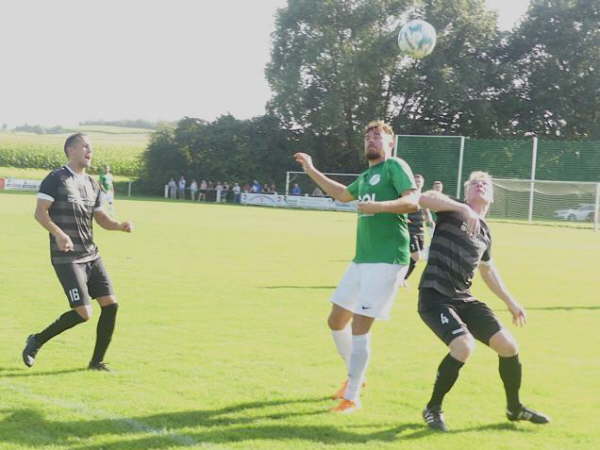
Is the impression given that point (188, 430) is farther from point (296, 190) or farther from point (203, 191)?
point (203, 191)

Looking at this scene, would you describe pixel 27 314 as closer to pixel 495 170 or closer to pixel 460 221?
pixel 460 221

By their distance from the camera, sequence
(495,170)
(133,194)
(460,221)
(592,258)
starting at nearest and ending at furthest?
(460,221)
(592,258)
(495,170)
(133,194)

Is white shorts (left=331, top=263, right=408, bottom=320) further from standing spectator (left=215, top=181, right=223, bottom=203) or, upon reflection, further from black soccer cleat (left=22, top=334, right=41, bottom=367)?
standing spectator (left=215, top=181, right=223, bottom=203)

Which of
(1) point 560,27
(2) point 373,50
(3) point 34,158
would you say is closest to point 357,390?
(2) point 373,50

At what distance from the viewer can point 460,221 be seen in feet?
18.8

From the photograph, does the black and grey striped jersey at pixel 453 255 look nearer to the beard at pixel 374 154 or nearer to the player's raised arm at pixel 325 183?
the beard at pixel 374 154

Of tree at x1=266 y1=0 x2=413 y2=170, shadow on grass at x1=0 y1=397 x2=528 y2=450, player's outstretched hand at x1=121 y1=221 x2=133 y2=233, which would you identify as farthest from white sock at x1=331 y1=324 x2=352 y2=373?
tree at x1=266 y1=0 x2=413 y2=170

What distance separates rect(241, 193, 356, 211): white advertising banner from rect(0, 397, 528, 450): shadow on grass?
39659 millimetres

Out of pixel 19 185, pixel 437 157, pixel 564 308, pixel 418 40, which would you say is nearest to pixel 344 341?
pixel 564 308

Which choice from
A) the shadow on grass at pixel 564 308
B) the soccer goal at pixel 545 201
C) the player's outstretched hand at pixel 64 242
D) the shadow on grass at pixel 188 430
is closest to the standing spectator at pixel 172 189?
the soccer goal at pixel 545 201

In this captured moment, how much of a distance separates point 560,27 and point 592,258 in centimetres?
3810

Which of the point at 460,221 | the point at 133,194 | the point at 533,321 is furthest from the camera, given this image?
the point at 133,194

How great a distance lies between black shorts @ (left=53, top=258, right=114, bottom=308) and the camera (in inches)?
270

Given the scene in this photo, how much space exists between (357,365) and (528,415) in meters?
1.37
